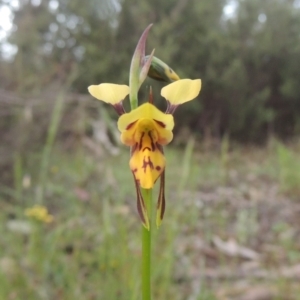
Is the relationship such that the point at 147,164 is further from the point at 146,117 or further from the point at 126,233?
the point at 126,233

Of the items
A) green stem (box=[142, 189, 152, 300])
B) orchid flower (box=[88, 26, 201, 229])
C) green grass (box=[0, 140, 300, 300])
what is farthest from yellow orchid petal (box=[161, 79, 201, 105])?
green grass (box=[0, 140, 300, 300])

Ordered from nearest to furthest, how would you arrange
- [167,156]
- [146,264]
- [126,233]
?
[146,264] → [126,233] → [167,156]

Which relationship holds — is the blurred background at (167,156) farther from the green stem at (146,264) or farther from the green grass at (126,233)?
the green stem at (146,264)

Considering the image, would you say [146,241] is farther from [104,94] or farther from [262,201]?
[262,201]

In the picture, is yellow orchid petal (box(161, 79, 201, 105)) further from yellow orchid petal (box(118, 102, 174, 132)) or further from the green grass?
the green grass

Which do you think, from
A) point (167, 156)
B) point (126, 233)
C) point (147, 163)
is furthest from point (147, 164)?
point (167, 156)

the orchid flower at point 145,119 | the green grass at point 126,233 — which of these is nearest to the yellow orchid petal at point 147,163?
the orchid flower at point 145,119
